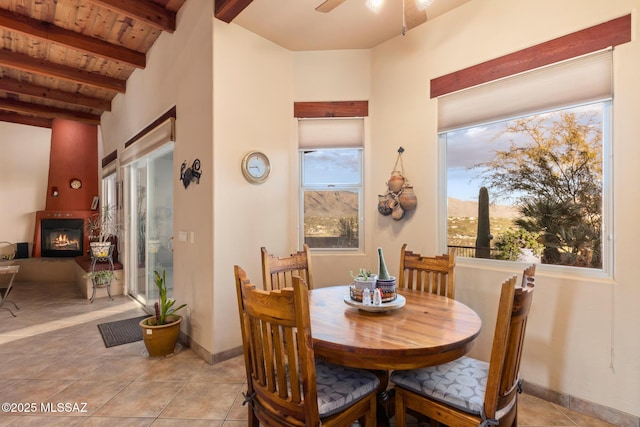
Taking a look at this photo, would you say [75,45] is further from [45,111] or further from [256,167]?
[45,111]

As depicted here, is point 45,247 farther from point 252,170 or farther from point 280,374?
point 280,374

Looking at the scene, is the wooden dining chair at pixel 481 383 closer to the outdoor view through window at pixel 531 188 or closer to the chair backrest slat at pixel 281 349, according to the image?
the chair backrest slat at pixel 281 349

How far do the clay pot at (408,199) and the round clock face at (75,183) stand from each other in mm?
6935

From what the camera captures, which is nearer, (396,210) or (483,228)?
(483,228)

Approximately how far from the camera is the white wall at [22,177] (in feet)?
20.9

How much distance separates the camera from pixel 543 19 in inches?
89.2

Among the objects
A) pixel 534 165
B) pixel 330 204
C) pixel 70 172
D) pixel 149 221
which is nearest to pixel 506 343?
pixel 534 165

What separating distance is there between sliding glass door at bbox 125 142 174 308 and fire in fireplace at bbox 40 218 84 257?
94.8 inches

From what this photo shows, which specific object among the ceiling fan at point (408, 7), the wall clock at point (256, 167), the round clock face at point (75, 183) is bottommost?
the wall clock at point (256, 167)

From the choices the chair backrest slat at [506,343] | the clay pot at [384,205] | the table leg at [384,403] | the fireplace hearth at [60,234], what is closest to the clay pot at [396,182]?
the clay pot at [384,205]

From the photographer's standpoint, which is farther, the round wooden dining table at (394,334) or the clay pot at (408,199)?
the clay pot at (408,199)

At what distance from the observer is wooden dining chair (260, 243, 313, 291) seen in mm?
2303

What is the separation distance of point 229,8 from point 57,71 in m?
3.39

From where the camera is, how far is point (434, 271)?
2449mm
